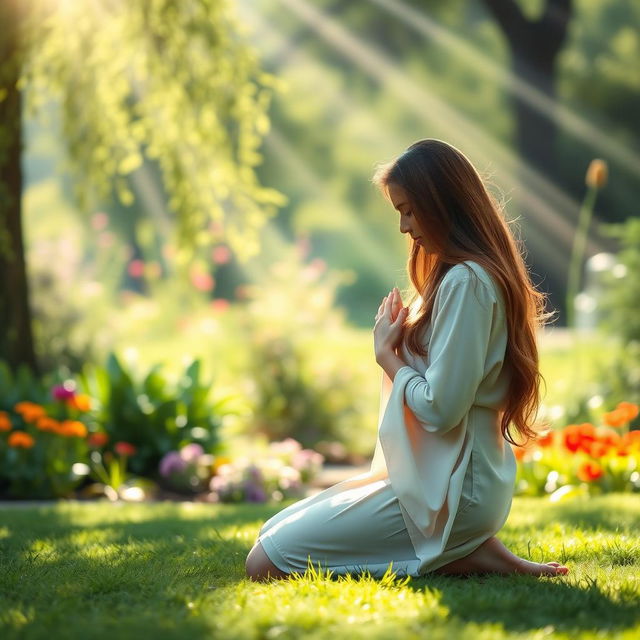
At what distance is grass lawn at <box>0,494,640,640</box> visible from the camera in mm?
2477

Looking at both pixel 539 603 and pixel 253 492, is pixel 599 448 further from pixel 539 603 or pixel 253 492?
pixel 539 603

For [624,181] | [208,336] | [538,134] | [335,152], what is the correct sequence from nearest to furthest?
[208,336], [538,134], [624,181], [335,152]

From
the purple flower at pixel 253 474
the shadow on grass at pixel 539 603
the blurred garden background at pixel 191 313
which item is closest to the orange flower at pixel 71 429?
the blurred garden background at pixel 191 313

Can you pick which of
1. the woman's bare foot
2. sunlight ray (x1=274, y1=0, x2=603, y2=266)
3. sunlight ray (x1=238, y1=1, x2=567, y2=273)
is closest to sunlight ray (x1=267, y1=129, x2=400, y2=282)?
sunlight ray (x1=238, y1=1, x2=567, y2=273)

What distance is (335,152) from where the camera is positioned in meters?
27.3

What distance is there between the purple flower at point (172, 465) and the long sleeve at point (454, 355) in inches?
164

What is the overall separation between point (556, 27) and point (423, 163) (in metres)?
16.2

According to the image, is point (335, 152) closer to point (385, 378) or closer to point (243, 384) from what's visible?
point (243, 384)

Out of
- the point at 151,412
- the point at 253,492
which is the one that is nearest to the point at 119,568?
the point at 253,492

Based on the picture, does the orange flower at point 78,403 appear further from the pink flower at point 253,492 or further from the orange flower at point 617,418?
the orange flower at point 617,418

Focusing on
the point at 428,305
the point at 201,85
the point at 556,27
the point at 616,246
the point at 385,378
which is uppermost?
the point at 556,27

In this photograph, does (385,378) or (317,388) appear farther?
(317,388)

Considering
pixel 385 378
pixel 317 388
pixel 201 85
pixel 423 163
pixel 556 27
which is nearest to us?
pixel 423 163

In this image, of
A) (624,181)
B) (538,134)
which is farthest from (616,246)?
(538,134)
